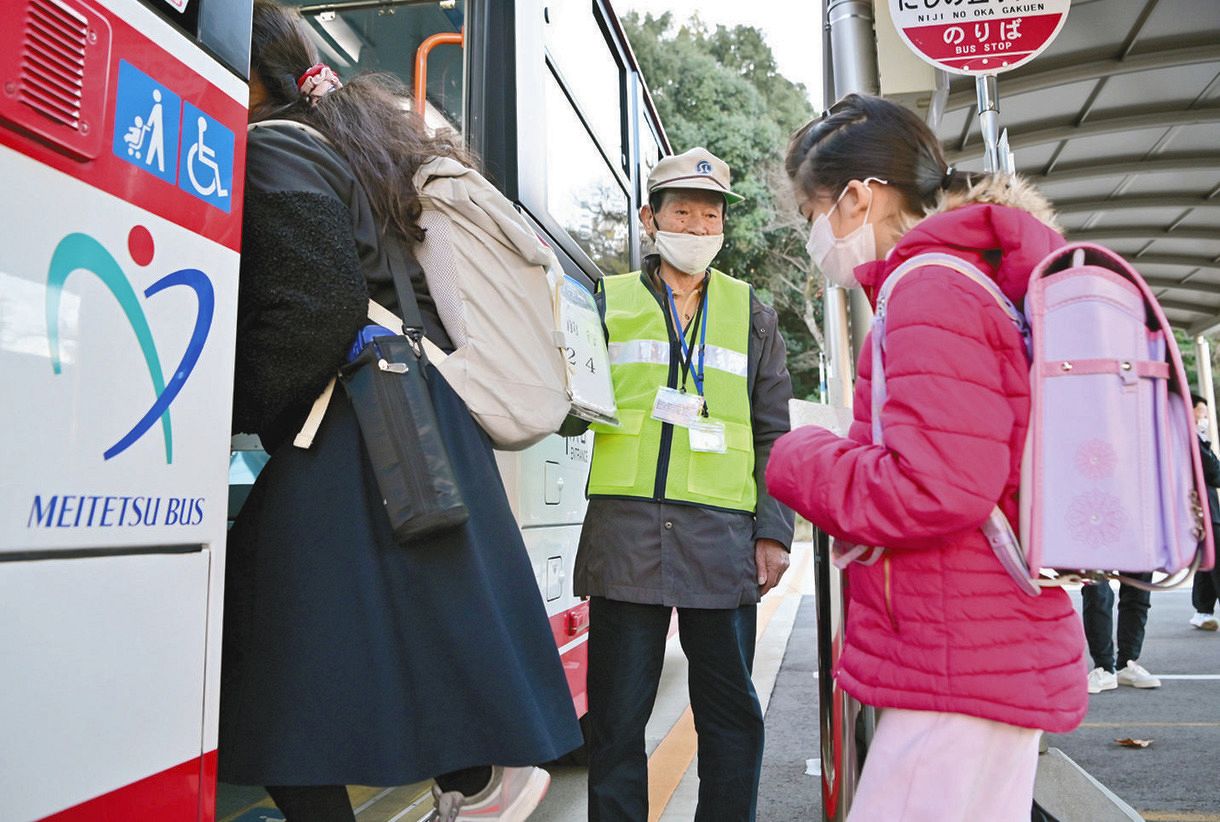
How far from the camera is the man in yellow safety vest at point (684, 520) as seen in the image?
259 cm

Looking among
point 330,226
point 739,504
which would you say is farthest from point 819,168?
point 739,504

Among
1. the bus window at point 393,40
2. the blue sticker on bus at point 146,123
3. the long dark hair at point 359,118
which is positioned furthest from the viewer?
the bus window at point 393,40

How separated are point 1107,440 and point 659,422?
1.47 meters

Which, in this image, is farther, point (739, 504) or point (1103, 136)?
point (1103, 136)

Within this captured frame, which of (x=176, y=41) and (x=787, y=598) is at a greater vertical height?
(x=176, y=41)

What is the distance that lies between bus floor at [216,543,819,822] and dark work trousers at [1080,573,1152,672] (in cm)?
163

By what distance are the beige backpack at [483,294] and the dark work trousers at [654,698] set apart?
923 millimetres

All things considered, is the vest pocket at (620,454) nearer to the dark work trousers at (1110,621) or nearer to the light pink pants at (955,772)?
the light pink pants at (955,772)

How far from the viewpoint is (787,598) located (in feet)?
36.8

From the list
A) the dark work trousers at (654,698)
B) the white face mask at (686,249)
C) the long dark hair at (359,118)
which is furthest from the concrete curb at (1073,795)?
the long dark hair at (359,118)

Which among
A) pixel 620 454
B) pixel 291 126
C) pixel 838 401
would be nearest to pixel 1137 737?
pixel 838 401

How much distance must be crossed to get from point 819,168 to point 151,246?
3.92ft

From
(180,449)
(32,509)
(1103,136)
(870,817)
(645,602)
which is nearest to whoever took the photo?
(32,509)

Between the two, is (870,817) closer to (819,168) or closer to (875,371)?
(875,371)
